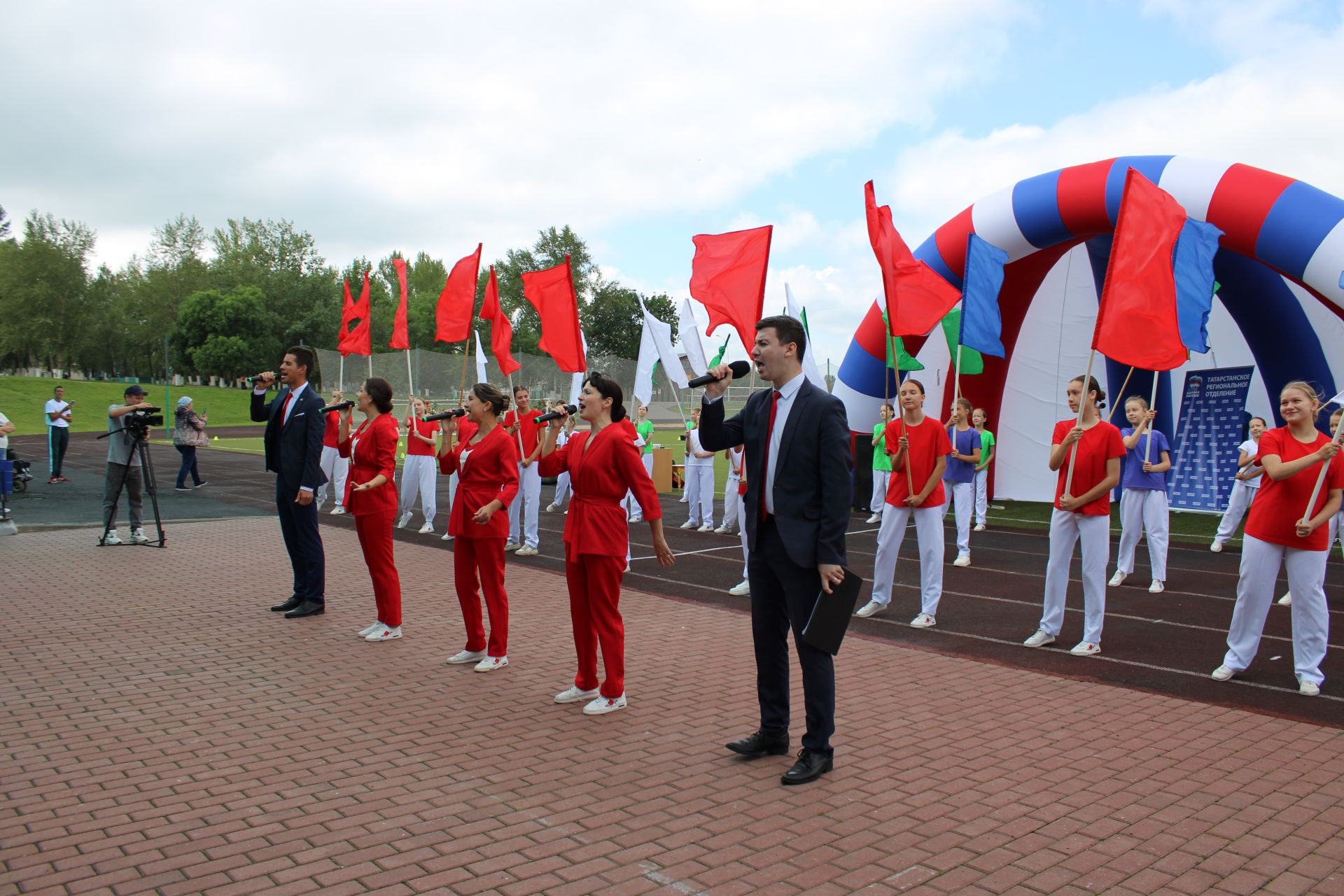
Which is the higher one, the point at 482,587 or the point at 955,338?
the point at 955,338

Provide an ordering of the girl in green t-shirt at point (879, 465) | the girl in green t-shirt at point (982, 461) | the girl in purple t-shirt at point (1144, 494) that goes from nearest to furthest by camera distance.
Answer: the girl in purple t-shirt at point (1144, 494) < the girl in green t-shirt at point (982, 461) < the girl in green t-shirt at point (879, 465)

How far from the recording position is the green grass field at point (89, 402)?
151 ft

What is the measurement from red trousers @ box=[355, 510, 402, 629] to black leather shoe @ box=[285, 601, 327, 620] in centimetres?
120

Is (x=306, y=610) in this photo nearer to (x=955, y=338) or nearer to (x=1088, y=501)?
(x=1088, y=501)

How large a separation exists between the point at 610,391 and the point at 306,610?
4138 mm

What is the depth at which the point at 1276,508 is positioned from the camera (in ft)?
18.9

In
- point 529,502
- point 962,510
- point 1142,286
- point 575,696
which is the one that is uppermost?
point 1142,286

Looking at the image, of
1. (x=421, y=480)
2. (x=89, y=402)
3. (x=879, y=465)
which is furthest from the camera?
(x=89, y=402)

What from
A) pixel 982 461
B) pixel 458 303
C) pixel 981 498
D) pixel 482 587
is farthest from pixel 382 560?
pixel 981 498

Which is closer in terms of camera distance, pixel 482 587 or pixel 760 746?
pixel 760 746

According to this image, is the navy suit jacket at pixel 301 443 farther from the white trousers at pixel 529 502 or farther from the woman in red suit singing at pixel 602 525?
the white trousers at pixel 529 502

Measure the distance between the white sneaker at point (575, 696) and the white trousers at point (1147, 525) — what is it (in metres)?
6.61

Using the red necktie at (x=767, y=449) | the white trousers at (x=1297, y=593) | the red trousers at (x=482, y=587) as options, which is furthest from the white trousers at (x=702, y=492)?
the red necktie at (x=767, y=449)

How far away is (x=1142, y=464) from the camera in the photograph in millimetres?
9742
